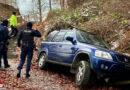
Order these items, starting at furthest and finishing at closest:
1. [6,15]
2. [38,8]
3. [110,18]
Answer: [6,15] → [38,8] → [110,18]

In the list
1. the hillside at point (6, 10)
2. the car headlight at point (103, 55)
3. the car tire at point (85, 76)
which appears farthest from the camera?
the hillside at point (6, 10)

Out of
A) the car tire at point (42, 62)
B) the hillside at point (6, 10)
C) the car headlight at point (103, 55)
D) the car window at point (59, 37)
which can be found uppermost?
the hillside at point (6, 10)

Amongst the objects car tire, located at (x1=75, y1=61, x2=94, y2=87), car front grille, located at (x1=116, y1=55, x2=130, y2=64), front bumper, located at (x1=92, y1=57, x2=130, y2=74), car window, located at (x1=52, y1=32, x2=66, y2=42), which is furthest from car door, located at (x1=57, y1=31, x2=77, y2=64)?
car front grille, located at (x1=116, y1=55, x2=130, y2=64)

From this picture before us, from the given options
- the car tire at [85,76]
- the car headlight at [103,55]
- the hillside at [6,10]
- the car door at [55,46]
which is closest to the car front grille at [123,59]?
the car headlight at [103,55]

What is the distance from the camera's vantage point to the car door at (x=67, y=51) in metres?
5.96

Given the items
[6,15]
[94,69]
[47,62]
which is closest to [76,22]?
[47,62]

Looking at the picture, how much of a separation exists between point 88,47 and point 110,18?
5.96m

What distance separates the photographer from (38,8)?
29.2m

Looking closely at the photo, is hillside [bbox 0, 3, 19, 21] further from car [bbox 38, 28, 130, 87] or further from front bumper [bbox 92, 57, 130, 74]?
front bumper [bbox 92, 57, 130, 74]

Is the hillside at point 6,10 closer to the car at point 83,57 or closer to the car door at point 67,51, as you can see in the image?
the car at point 83,57

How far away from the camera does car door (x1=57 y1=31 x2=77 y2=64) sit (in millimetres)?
5960

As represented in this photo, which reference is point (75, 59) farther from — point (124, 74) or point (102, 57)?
point (124, 74)

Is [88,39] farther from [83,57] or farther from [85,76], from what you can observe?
[85,76]


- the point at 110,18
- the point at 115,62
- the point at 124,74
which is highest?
the point at 110,18
